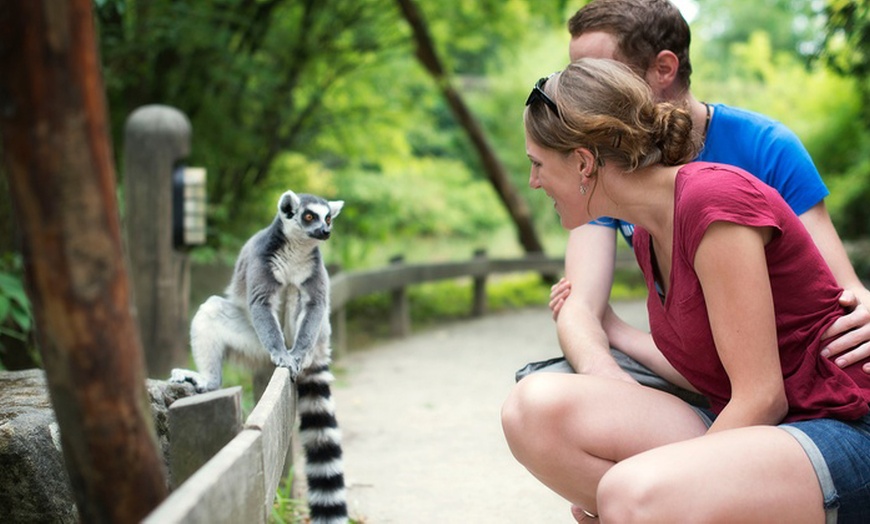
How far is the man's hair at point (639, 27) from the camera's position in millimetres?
2473

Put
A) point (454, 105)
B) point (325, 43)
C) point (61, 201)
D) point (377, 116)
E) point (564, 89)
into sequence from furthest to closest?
point (454, 105) → point (377, 116) → point (325, 43) → point (564, 89) → point (61, 201)

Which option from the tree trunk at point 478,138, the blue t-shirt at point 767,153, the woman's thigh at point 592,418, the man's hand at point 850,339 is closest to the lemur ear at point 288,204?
the woman's thigh at point 592,418

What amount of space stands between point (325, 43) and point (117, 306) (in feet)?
21.1

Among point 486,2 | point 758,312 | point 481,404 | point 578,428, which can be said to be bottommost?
point 481,404

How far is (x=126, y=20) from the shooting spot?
19.7ft

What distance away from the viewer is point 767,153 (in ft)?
7.83

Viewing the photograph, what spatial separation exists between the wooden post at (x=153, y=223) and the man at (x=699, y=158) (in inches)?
92.1

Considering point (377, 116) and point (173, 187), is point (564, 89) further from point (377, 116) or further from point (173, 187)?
point (377, 116)

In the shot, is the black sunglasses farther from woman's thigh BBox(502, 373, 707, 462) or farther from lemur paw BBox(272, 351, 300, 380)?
lemur paw BBox(272, 351, 300, 380)

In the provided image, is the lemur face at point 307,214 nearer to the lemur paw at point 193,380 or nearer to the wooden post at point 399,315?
the lemur paw at point 193,380

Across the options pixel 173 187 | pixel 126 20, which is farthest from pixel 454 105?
pixel 173 187

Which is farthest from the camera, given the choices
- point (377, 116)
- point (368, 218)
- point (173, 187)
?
point (368, 218)

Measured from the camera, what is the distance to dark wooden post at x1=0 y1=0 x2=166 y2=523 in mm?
1190

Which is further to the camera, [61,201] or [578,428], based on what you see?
[578,428]
